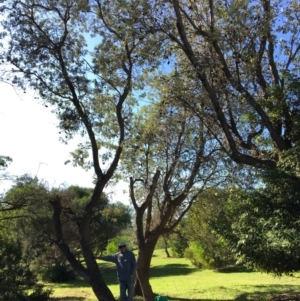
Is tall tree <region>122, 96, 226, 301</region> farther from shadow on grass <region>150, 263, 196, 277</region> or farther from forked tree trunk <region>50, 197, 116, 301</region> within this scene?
shadow on grass <region>150, 263, 196, 277</region>

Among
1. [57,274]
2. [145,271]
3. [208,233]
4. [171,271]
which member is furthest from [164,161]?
[171,271]

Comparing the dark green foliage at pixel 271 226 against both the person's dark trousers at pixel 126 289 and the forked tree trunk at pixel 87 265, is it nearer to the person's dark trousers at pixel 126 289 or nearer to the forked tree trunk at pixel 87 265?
the person's dark trousers at pixel 126 289

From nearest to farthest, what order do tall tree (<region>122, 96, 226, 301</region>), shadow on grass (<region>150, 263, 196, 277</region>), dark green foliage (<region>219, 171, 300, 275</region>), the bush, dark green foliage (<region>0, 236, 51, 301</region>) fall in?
dark green foliage (<region>0, 236, 51, 301</region>)
dark green foliage (<region>219, 171, 300, 275</region>)
tall tree (<region>122, 96, 226, 301</region>)
the bush
shadow on grass (<region>150, 263, 196, 277</region>)

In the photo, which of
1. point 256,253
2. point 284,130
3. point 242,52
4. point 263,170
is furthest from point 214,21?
point 256,253

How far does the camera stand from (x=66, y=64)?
11.8 metres

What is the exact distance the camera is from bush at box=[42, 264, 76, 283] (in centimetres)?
3366

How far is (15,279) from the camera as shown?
10.3m

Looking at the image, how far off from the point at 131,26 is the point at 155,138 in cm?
581

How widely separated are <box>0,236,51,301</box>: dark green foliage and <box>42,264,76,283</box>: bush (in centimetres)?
2090

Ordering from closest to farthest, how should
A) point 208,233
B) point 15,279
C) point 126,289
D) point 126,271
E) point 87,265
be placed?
point 126,271
point 126,289
point 15,279
point 87,265
point 208,233

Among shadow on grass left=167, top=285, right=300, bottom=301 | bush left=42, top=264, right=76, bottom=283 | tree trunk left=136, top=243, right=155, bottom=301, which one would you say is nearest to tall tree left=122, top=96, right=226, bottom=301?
tree trunk left=136, top=243, right=155, bottom=301

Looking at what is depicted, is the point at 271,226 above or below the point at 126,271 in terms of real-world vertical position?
above

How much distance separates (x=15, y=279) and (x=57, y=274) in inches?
975

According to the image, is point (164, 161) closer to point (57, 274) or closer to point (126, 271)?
point (126, 271)
